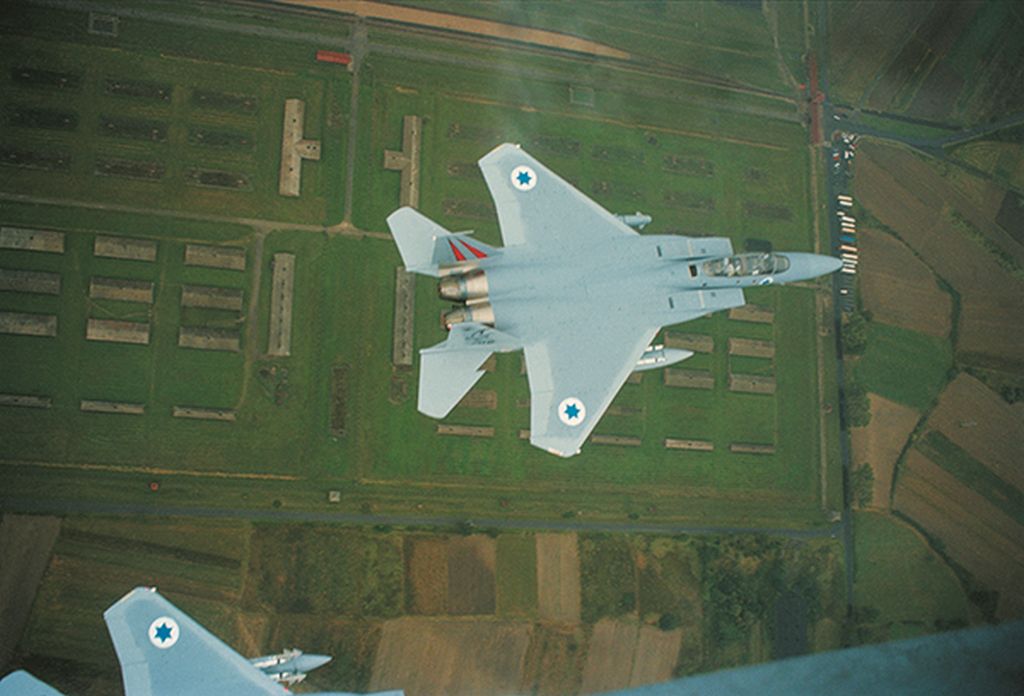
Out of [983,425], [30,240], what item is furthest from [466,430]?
[983,425]

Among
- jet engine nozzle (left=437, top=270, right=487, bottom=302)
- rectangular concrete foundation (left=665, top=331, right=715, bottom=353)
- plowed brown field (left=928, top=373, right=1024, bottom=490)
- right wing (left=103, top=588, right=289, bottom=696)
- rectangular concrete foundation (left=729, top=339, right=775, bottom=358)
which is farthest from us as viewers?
plowed brown field (left=928, top=373, right=1024, bottom=490)

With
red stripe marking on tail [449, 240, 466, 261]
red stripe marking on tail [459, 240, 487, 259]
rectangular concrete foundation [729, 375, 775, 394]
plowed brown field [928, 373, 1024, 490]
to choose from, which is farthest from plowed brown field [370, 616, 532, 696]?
plowed brown field [928, 373, 1024, 490]

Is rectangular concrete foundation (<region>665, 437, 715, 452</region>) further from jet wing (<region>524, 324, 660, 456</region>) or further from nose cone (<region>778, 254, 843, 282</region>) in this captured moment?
nose cone (<region>778, 254, 843, 282</region>)

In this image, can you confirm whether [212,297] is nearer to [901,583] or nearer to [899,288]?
[899,288]

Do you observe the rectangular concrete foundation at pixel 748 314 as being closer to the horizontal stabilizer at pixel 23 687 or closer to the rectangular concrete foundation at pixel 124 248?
the rectangular concrete foundation at pixel 124 248

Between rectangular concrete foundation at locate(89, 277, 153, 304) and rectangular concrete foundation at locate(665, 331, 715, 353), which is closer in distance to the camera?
rectangular concrete foundation at locate(89, 277, 153, 304)

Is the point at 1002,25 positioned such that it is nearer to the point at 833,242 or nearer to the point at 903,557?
the point at 833,242
